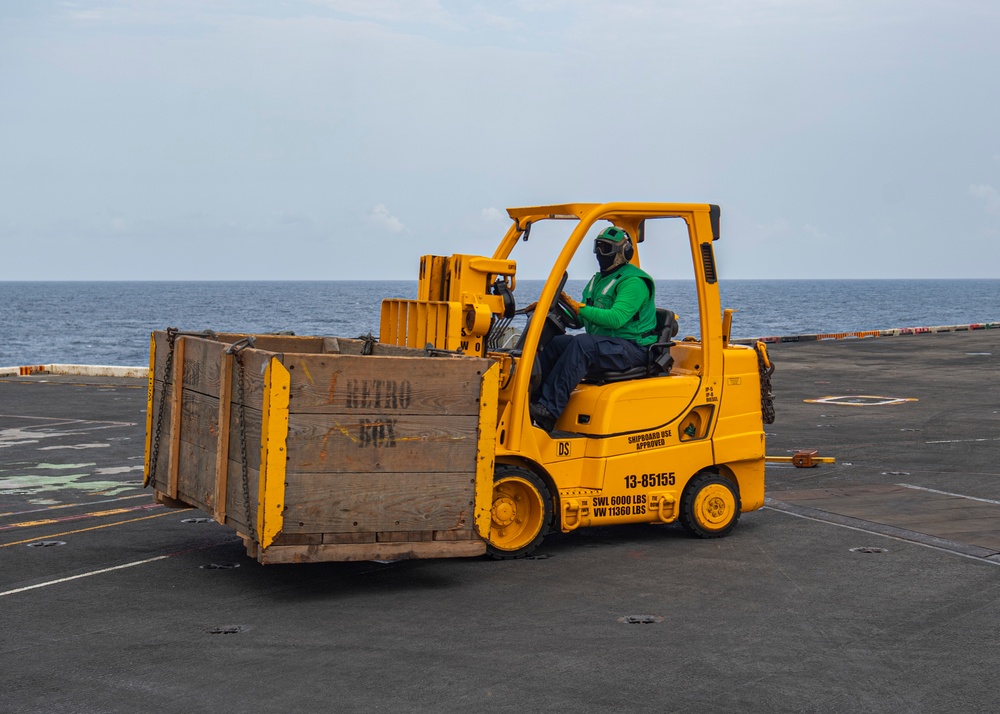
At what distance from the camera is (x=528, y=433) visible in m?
8.62

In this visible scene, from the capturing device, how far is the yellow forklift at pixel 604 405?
8.60m

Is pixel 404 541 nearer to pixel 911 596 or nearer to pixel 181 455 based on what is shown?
pixel 181 455

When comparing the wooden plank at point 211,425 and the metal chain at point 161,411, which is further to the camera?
the metal chain at point 161,411

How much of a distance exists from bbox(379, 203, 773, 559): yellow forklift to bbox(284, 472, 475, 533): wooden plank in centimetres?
44

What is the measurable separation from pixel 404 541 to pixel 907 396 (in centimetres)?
1569

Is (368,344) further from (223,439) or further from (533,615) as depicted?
(533,615)

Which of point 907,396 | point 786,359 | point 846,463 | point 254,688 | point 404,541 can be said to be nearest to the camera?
point 254,688

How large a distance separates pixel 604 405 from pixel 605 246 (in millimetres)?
1219

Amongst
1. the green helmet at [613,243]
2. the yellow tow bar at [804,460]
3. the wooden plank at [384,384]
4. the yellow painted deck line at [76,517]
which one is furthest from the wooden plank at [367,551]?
the yellow tow bar at [804,460]

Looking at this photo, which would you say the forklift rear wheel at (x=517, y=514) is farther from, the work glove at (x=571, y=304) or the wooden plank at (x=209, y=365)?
the wooden plank at (x=209, y=365)

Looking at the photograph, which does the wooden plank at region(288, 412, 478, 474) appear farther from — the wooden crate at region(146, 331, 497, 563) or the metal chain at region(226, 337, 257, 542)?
the metal chain at region(226, 337, 257, 542)

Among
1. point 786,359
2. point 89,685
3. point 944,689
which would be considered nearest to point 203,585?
point 89,685

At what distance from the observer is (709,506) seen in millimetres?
9398

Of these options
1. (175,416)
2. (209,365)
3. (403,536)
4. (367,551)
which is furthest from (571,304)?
(175,416)
